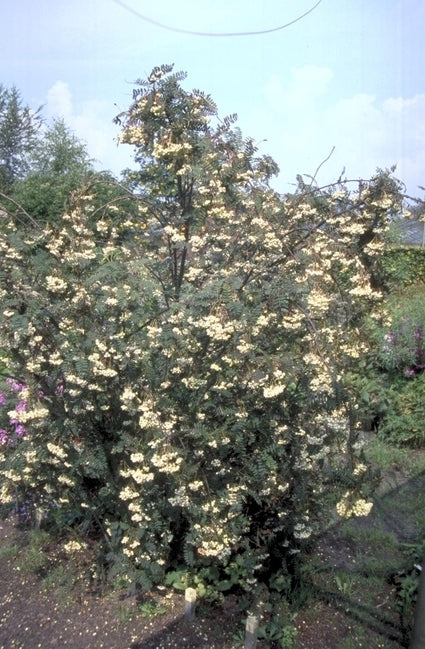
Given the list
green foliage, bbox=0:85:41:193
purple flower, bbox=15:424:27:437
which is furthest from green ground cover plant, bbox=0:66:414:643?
green foliage, bbox=0:85:41:193

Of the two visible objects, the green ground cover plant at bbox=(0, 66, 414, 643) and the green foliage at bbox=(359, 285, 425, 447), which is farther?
the green foliage at bbox=(359, 285, 425, 447)

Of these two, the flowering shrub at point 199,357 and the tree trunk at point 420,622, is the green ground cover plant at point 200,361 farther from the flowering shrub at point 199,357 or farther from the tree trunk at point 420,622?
the tree trunk at point 420,622

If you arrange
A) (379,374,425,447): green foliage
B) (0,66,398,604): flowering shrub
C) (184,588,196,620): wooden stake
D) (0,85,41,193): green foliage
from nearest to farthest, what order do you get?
(0,66,398,604): flowering shrub → (184,588,196,620): wooden stake → (379,374,425,447): green foliage → (0,85,41,193): green foliage

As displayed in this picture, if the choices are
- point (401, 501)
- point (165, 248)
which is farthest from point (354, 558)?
point (165, 248)

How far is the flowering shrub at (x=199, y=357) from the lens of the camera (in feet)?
7.74

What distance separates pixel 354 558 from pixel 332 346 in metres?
1.45

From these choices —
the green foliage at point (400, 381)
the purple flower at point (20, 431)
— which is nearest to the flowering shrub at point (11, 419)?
the purple flower at point (20, 431)

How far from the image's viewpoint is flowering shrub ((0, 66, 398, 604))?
92.9 inches

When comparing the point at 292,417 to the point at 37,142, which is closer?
the point at 292,417

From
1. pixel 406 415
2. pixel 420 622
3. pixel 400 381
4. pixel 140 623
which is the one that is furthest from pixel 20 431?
pixel 400 381

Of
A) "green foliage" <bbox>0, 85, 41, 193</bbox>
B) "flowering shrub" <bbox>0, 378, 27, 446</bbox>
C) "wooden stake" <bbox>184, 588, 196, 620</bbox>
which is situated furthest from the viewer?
"green foliage" <bbox>0, 85, 41, 193</bbox>

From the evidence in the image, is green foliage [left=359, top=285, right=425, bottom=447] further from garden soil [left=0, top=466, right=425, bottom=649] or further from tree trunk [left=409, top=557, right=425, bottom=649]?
tree trunk [left=409, top=557, right=425, bottom=649]

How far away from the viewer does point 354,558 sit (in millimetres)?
3340

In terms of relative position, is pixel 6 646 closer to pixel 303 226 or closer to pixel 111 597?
pixel 111 597
